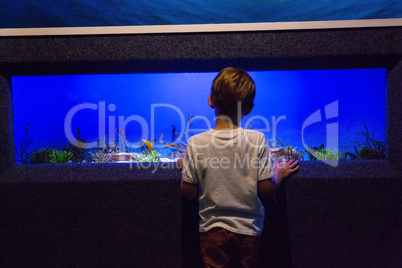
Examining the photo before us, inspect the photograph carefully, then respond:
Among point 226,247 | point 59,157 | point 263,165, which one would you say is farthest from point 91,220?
point 263,165

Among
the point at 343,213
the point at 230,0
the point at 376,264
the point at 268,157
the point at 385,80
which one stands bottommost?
the point at 376,264

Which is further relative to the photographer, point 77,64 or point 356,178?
point 77,64

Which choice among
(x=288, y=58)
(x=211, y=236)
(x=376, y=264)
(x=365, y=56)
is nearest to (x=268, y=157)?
(x=211, y=236)

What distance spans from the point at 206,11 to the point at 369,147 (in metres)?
1.82

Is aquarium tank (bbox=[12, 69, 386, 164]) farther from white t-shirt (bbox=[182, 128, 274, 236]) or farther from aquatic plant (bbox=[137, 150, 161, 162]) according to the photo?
white t-shirt (bbox=[182, 128, 274, 236])

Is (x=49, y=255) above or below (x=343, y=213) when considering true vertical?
below

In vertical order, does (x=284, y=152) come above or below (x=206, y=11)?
below

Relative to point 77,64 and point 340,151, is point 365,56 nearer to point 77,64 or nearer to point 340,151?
point 340,151

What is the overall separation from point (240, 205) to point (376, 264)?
4.25 feet

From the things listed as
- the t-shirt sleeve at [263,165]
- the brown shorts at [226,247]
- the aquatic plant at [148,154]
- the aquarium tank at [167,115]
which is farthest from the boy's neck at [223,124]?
the aquatic plant at [148,154]

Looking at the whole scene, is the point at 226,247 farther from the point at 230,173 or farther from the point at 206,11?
the point at 206,11

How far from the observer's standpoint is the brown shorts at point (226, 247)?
3.80ft

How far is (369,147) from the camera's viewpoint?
212 centimetres

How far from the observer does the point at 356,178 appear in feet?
5.53
